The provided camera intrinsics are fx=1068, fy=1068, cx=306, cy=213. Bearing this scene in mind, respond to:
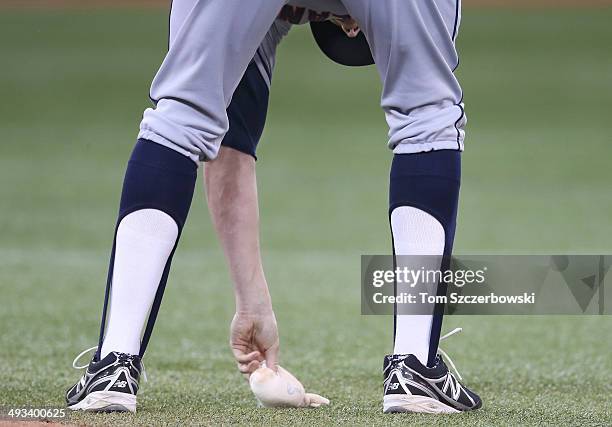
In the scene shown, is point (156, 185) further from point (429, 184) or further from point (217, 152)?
point (429, 184)

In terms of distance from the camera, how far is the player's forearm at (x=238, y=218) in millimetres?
2279

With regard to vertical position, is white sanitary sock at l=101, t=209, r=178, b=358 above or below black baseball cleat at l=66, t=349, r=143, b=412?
above

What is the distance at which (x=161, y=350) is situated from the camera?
315 centimetres

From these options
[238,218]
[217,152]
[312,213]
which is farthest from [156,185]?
[312,213]

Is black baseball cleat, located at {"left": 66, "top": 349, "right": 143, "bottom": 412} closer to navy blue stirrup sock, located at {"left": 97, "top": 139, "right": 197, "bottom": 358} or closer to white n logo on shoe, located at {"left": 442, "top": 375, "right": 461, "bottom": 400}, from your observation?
navy blue stirrup sock, located at {"left": 97, "top": 139, "right": 197, "bottom": 358}

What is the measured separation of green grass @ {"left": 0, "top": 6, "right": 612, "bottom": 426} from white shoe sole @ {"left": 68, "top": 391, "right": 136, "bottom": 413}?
5 centimetres

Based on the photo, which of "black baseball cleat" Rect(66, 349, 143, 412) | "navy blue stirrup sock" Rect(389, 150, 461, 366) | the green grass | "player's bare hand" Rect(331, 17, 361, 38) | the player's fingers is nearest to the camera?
"black baseball cleat" Rect(66, 349, 143, 412)

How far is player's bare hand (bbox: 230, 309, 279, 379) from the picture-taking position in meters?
2.26

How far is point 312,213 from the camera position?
711cm

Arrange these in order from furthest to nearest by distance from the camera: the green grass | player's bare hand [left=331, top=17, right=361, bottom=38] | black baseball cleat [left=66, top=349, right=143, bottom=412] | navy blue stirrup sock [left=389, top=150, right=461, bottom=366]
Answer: the green grass → player's bare hand [left=331, top=17, right=361, bottom=38] → navy blue stirrup sock [left=389, top=150, right=461, bottom=366] → black baseball cleat [left=66, top=349, right=143, bottom=412]

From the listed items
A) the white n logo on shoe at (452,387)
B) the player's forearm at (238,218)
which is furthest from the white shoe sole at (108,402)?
the white n logo on shoe at (452,387)

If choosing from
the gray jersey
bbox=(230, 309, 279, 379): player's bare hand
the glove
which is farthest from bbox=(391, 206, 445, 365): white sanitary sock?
bbox=(230, 309, 279, 379): player's bare hand

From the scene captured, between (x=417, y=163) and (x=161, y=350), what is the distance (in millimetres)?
1431

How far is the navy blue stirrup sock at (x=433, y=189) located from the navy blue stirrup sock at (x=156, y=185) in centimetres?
39
